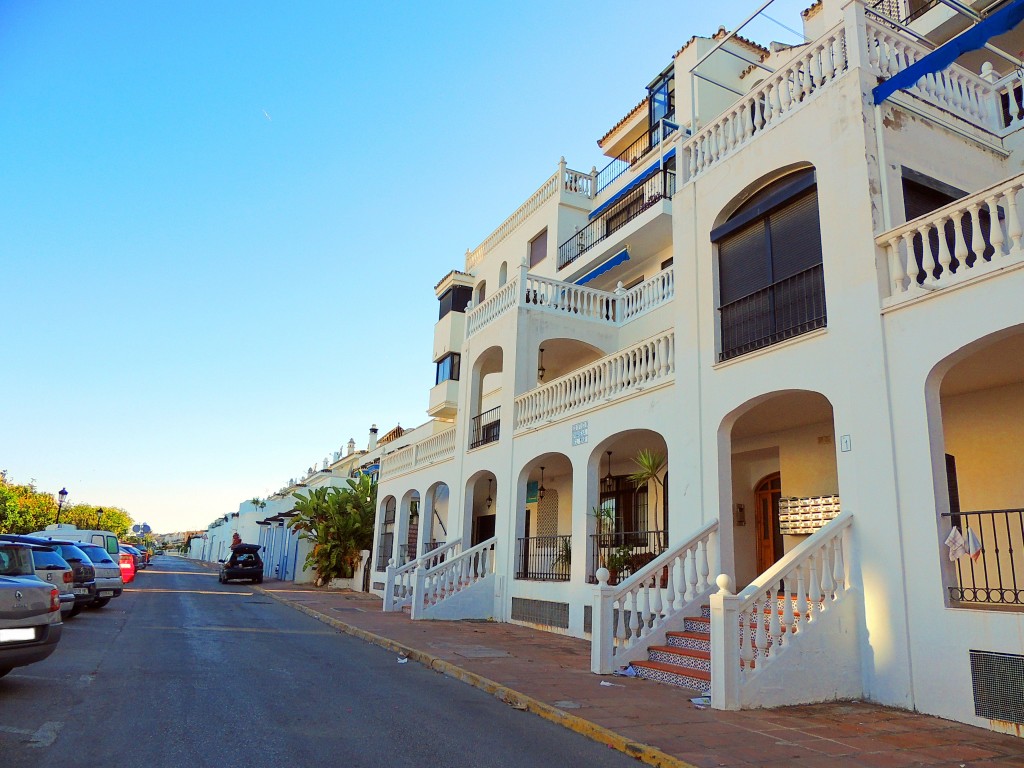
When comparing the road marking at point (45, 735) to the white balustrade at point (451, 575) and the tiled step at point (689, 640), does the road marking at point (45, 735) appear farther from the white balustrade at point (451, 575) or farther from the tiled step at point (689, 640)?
the white balustrade at point (451, 575)

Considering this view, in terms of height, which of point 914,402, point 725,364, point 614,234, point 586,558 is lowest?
point 586,558

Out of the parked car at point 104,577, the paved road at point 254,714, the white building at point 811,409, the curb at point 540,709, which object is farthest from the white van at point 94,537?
the curb at point 540,709

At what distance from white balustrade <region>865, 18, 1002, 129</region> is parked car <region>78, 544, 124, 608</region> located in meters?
18.8

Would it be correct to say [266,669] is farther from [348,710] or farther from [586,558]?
[586,558]

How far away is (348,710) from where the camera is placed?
692 cm

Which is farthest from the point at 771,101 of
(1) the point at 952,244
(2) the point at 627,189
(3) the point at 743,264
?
(2) the point at 627,189

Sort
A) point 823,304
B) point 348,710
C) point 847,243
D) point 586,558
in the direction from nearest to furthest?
1. point 348,710
2. point 847,243
3. point 823,304
4. point 586,558

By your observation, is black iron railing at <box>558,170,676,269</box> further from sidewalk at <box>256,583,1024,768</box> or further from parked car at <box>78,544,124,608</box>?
parked car at <box>78,544,124,608</box>

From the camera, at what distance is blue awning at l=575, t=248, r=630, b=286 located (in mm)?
18628

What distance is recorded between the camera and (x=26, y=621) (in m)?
7.01

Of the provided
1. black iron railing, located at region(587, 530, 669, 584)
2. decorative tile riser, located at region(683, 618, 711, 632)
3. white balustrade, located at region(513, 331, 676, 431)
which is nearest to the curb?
decorative tile riser, located at region(683, 618, 711, 632)

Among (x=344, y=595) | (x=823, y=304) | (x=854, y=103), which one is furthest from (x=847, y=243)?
(x=344, y=595)

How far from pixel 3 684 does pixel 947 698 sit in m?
9.76

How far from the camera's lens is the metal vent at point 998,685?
6.36 meters
